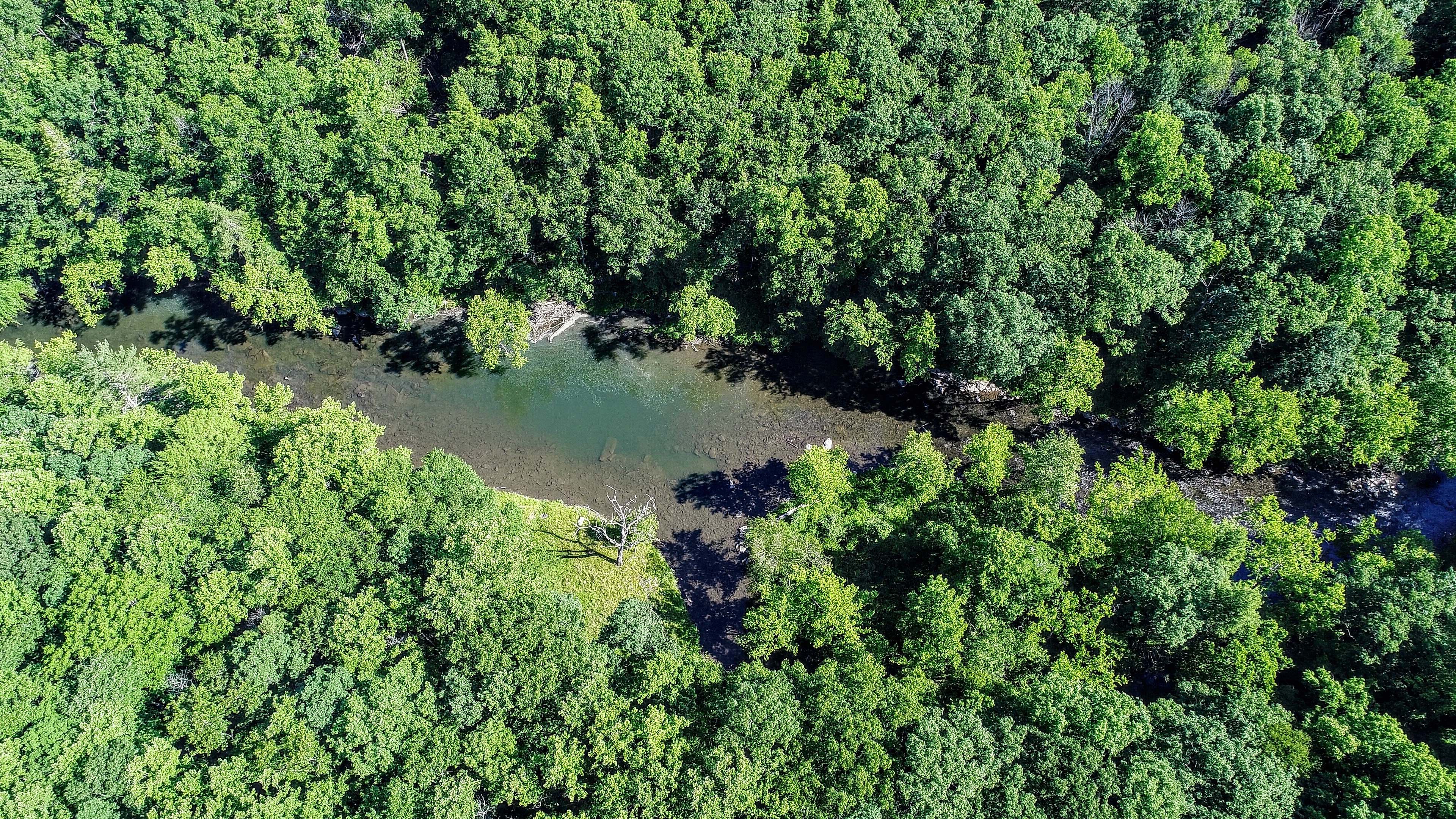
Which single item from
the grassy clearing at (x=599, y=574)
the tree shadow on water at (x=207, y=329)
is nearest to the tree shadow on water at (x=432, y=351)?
the tree shadow on water at (x=207, y=329)

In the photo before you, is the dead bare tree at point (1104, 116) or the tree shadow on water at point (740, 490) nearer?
the tree shadow on water at point (740, 490)

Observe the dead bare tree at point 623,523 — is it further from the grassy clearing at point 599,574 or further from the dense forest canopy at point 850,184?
the dense forest canopy at point 850,184

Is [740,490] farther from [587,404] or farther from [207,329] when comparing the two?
[207,329]

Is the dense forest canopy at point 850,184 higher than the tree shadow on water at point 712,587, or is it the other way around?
the dense forest canopy at point 850,184

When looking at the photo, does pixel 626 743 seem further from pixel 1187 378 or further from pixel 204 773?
pixel 1187 378

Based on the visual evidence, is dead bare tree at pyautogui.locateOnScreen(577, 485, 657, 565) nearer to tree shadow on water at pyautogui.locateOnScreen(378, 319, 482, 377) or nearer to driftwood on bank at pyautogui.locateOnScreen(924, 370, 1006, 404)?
tree shadow on water at pyautogui.locateOnScreen(378, 319, 482, 377)

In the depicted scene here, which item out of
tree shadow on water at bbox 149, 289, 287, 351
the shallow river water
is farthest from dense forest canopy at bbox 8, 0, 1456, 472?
tree shadow on water at bbox 149, 289, 287, 351
